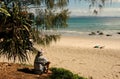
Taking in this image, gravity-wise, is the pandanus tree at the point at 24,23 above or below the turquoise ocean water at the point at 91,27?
above

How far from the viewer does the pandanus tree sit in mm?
9188

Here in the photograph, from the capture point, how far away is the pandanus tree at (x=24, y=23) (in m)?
9.19

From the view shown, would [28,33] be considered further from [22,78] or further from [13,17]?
[22,78]

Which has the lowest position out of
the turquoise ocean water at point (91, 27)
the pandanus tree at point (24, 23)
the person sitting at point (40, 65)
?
the turquoise ocean water at point (91, 27)

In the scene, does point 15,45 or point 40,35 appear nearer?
point 15,45

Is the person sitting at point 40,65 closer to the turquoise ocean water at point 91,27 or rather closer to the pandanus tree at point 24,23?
the pandanus tree at point 24,23

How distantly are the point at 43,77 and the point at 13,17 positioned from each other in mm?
1828

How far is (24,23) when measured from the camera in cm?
945

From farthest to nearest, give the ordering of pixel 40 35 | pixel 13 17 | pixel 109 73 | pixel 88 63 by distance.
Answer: pixel 88 63 → pixel 109 73 → pixel 40 35 → pixel 13 17

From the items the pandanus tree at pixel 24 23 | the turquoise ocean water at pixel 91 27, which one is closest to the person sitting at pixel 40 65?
the pandanus tree at pixel 24 23

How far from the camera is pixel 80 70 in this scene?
1625 cm

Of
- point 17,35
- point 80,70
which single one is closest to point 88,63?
point 80,70

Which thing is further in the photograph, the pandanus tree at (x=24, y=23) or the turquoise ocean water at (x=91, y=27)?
the turquoise ocean water at (x=91, y=27)

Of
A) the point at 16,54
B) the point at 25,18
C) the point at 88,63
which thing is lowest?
the point at 88,63
